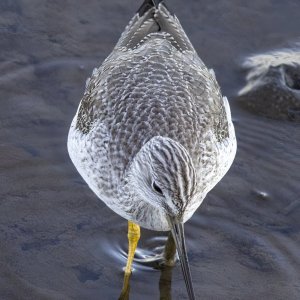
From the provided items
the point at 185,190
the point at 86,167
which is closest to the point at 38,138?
the point at 86,167

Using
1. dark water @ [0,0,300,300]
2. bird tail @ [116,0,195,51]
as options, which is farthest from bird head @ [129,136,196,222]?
bird tail @ [116,0,195,51]

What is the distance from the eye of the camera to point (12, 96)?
973cm

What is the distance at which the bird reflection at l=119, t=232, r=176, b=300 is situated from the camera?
25.5 ft

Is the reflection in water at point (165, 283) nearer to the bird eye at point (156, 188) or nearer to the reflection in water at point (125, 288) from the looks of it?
the reflection in water at point (125, 288)

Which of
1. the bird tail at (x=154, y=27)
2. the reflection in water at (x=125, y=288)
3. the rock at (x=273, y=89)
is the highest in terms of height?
the bird tail at (x=154, y=27)

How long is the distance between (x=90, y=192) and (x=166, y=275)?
126 cm

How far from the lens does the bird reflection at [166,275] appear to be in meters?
7.78

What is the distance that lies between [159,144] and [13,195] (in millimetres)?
2255

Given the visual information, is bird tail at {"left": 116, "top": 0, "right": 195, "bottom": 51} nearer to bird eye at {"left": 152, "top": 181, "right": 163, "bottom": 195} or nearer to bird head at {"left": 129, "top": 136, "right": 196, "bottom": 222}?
bird head at {"left": 129, "top": 136, "right": 196, "bottom": 222}

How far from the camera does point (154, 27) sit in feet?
28.7

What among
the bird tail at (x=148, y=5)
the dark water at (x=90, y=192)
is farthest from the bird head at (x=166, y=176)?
the bird tail at (x=148, y=5)

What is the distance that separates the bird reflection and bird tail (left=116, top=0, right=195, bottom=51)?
6.38ft

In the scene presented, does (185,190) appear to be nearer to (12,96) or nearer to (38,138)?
(38,138)

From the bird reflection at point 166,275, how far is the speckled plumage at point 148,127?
68 centimetres
